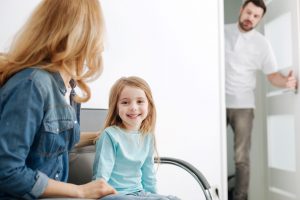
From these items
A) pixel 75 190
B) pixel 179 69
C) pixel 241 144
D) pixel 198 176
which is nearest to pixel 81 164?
pixel 198 176

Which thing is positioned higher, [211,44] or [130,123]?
[211,44]

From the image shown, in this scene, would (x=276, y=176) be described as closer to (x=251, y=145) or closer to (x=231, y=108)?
(x=251, y=145)

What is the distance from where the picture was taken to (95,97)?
6.88 ft

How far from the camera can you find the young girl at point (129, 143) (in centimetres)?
134

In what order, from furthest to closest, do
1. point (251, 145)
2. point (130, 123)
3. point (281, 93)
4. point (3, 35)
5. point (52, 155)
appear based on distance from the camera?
1. point (251, 145)
2. point (281, 93)
3. point (3, 35)
4. point (130, 123)
5. point (52, 155)

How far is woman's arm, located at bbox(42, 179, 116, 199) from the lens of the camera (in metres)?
0.79

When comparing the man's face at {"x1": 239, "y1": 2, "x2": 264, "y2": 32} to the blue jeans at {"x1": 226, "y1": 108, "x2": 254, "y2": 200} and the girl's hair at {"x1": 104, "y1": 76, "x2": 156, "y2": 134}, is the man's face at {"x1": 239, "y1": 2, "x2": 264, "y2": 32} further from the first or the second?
the girl's hair at {"x1": 104, "y1": 76, "x2": 156, "y2": 134}

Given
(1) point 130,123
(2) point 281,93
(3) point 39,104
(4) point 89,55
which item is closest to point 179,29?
(2) point 281,93

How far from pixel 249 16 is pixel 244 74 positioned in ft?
1.42

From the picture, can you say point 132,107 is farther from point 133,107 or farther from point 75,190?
point 75,190

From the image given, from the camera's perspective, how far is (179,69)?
7.72 ft

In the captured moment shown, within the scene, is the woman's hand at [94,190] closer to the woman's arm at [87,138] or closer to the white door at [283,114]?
the woman's arm at [87,138]

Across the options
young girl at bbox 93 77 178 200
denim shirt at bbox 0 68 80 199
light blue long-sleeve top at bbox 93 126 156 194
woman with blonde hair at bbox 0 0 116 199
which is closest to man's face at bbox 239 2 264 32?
young girl at bbox 93 77 178 200

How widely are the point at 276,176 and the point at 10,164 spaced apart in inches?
92.8
